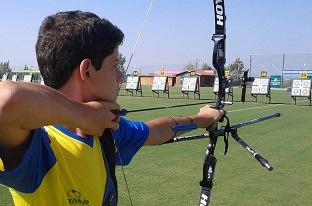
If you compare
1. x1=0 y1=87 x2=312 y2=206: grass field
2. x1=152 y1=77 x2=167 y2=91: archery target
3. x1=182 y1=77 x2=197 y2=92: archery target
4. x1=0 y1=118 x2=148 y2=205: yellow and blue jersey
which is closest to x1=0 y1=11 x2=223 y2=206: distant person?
x1=0 y1=118 x2=148 y2=205: yellow and blue jersey

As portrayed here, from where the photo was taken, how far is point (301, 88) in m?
18.7

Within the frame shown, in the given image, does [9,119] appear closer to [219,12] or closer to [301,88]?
[219,12]

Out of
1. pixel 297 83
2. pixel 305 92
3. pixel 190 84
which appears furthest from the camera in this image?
pixel 190 84

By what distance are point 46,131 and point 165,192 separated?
122 inches

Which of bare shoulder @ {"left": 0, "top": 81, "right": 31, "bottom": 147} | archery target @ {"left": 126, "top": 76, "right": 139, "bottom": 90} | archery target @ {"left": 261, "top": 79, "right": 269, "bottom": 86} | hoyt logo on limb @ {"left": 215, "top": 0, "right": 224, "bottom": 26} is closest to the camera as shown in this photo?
bare shoulder @ {"left": 0, "top": 81, "right": 31, "bottom": 147}

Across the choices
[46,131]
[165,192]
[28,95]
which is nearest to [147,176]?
[165,192]

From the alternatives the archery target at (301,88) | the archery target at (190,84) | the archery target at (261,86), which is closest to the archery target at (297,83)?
the archery target at (301,88)

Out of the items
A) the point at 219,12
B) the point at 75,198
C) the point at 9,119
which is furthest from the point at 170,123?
the point at 9,119

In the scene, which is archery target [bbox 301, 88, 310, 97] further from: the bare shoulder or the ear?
the bare shoulder

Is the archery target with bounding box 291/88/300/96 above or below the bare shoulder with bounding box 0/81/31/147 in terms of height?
below

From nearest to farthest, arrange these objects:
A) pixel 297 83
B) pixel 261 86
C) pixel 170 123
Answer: pixel 170 123 → pixel 297 83 → pixel 261 86

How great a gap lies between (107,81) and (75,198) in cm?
36

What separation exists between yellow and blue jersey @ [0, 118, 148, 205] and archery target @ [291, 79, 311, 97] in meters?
17.9

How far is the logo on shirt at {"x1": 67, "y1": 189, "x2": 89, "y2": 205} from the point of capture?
1.30 meters
